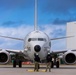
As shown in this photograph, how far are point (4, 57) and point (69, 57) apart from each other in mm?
7026

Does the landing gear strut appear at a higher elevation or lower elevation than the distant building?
lower

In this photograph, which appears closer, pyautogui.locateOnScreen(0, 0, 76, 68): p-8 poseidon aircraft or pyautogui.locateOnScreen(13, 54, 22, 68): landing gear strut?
pyautogui.locateOnScreen(0, 0, 76, 68): p-8 poseidon aircraft

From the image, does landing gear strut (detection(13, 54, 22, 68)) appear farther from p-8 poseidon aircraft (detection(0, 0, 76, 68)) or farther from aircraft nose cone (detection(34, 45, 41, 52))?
aircraft nose cone (detection(34, 45, 41, 52))

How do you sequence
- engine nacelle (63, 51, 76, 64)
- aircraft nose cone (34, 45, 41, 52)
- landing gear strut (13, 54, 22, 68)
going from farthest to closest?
landing gear strut (13, 54, 22, 68), engine nacelle (63, 51, 76, 64), aircraft nose cone (34, 45, 41, 52)

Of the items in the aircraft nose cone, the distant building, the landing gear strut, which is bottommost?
the landing gear strut

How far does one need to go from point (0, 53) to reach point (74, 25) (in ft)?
185

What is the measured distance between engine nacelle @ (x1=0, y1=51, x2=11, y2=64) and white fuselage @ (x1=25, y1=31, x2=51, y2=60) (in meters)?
3.22

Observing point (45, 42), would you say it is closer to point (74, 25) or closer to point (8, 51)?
point (8, 51)

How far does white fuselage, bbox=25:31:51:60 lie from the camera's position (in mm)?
32750

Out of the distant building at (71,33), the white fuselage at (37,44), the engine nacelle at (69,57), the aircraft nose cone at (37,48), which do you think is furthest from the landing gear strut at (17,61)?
the distant building at (71,33)

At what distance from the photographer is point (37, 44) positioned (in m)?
33.0

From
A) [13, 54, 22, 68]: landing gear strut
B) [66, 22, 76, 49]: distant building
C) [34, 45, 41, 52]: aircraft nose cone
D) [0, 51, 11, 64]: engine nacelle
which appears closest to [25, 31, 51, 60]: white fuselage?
[34, 45, 41, 52]: aircraft nose cone

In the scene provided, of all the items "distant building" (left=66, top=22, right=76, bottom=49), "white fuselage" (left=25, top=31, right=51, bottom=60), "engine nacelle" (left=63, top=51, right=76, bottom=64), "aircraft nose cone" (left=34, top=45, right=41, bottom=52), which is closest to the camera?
"aircraft nose cone" (left=34, top=45, right=41, bottom=52)

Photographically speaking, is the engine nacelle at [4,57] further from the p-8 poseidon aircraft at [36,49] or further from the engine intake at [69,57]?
the engine intake at [69,57]
